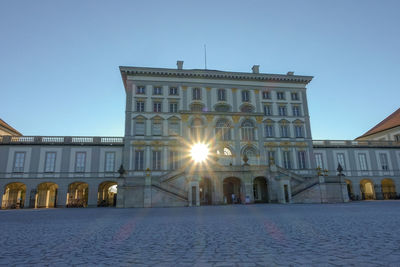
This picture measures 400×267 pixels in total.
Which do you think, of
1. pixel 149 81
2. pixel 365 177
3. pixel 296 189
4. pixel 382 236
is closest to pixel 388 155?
pixel 365 177

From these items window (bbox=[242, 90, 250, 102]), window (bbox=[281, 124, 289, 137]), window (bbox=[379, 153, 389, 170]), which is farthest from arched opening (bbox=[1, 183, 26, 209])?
window (bbox=[379, 153, 389, 170])

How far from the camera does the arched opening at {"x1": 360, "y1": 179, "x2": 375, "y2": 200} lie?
4362 centimetres

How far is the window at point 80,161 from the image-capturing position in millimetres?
36469

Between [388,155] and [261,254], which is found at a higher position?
[388,155]

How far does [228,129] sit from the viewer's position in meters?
38.9

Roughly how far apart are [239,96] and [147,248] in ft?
120

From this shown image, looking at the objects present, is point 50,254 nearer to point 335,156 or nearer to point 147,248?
point 147,248

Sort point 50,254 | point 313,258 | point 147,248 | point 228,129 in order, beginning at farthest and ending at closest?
1. point 228,129
2. point 147,248
3. point 50,254
4. point 313,258

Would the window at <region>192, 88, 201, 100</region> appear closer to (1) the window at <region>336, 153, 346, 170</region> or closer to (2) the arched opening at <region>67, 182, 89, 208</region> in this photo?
(2) the arched opening at <region>67, 182, 89, 208</region>

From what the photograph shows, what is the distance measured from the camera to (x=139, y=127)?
3744 cm

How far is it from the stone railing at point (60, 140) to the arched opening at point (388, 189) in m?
42.9

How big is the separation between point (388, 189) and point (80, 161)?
49.3 meters

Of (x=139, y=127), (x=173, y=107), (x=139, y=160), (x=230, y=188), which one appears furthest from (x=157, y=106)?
(x=230, y=188)

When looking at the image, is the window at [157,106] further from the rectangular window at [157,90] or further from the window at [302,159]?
the window at [302,159]
